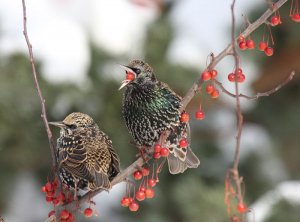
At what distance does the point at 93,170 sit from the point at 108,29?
2.45m

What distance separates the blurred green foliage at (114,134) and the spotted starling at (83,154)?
1.72m

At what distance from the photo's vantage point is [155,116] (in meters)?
1.88

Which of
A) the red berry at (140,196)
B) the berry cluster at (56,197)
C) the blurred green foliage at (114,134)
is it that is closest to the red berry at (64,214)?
the berry cluster at (56,197)

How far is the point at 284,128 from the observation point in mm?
4355

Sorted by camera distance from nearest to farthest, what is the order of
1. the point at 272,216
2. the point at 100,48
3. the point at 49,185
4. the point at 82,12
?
the point at 49,185 → the point at 272,216 → the point at 100,48 → the point at 82,12

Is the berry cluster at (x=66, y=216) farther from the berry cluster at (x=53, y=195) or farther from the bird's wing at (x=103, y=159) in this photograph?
the bird's wing at (x=103, y=159)

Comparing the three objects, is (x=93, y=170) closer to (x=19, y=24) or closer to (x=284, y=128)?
(x=19, y=24)

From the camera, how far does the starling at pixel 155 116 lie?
72.0 inches

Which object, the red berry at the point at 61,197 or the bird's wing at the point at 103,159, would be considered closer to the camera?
the red berry at the point at 61,197

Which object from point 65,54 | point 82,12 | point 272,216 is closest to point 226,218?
point 272,216

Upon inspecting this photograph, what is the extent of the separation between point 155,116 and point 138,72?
0.83 ft

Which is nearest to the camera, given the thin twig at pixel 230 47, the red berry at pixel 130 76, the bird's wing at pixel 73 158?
the thin twig at pixel 230 47

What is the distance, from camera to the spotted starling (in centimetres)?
167

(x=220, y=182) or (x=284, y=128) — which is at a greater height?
(x=284, y=128)
